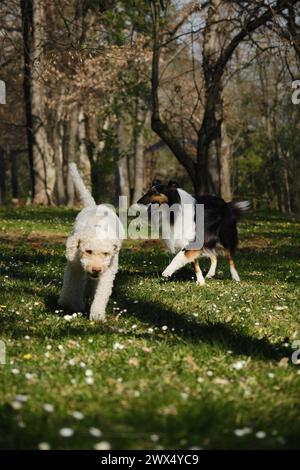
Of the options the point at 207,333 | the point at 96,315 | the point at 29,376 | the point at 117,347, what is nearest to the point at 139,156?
the point at 96,315

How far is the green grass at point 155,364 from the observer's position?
3838 millimetres

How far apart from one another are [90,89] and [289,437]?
104 feet

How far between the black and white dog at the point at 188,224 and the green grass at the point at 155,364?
0.42m

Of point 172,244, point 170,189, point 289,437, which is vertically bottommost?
point 289,437

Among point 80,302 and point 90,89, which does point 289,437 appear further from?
point 90,89

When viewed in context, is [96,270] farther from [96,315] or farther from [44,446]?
[44,446]

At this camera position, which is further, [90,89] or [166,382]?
[90,89]

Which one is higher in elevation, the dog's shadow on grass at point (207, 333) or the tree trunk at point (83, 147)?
the tree trunk at point (83, 147)

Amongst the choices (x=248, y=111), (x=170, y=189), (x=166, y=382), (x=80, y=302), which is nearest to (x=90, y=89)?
(x=248, y=111)

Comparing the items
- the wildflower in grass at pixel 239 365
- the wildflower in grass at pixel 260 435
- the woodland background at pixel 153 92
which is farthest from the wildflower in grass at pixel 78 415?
the woodland background at pixel 153 92

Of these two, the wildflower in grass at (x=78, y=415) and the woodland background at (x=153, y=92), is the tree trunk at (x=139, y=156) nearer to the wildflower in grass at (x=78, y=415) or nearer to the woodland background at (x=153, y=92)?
→ the woodland background at (x=153, y=92)

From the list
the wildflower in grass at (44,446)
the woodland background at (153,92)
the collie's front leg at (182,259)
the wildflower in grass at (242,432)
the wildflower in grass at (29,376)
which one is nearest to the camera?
the wildflower in grass at (44,446)

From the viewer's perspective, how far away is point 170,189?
1073 cm

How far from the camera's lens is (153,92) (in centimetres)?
1984
